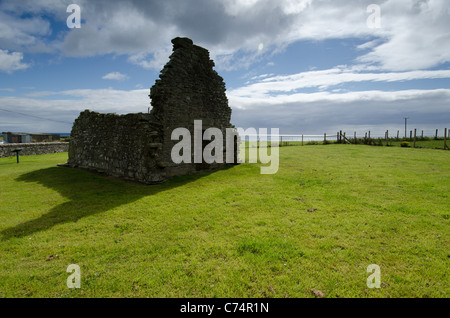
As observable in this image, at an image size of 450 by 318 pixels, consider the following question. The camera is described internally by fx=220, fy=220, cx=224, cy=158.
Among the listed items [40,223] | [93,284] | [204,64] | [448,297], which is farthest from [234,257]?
[204,64]

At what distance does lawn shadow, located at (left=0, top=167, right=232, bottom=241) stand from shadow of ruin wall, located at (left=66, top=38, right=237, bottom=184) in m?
0.79

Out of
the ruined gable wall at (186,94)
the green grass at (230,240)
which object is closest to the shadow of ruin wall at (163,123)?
the ruined gable wall at (186,94)

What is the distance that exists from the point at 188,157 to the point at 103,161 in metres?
5.85

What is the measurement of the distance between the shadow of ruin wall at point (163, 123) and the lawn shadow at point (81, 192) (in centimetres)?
79

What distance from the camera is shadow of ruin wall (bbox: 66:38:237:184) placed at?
38.9ft

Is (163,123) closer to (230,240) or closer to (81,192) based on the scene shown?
(81,192)

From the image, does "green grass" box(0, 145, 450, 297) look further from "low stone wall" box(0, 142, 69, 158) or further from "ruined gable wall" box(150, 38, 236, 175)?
"low stone wall" box(0, 142, 69, 158)

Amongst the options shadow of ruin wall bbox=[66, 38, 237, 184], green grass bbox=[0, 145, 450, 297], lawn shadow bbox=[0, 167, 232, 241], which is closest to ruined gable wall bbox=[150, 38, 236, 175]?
shadow of ruin wall bbox=[66, 38, 237, 184]

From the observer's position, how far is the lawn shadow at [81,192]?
6.98m

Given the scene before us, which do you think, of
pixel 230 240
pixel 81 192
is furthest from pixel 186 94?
pixel 230 240

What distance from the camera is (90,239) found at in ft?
19.2

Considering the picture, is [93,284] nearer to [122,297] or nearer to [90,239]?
[122,297]

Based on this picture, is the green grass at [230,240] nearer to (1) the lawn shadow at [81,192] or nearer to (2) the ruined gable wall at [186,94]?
(1) the lawn shadow at [81,192]

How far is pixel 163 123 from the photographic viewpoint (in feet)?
39.4
